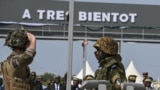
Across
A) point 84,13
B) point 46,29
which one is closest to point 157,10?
point 84,13

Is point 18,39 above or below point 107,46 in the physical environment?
above

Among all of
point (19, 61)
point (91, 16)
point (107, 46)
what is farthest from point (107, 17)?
point (19, 61)

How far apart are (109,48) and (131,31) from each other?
1443cm

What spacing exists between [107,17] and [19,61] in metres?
15.6

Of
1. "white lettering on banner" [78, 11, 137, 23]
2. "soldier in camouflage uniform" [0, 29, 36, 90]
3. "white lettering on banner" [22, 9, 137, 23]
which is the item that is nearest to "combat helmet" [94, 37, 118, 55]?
"soldier in camouflage uniform" [0, 29, 36, 90]

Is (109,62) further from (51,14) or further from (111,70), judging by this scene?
(51,14)

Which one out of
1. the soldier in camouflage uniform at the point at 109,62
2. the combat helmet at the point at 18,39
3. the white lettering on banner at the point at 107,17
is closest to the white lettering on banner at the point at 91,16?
the white lettering on banner at the point at 107,17

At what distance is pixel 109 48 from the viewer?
5.47m

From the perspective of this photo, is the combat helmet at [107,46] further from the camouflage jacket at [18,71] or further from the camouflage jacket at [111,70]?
the camouflage jacket at [18,71]

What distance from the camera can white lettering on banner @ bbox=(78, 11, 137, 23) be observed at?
65.3 ft

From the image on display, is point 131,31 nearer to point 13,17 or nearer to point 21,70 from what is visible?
point 13,17

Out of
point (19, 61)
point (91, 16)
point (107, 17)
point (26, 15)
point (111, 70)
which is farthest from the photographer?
point (91, 16)

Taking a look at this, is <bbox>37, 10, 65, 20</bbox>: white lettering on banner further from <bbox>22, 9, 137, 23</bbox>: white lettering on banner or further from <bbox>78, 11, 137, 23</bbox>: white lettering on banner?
<bbox>78, 11, 137, 23</bbox>: white lettering on banner

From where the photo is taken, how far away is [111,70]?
5.42 meters
